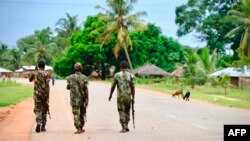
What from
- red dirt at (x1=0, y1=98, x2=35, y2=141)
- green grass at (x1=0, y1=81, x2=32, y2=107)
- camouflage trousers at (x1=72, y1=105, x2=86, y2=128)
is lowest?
red dirt at (x1=0, y1=98, x2=35, y2=141)

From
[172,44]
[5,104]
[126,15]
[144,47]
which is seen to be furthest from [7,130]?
[172,44]

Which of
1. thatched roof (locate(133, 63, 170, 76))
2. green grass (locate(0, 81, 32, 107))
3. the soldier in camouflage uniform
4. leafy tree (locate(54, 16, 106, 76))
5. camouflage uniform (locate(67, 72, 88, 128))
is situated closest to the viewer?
camouflage uniform (locate(67, 72, 88, 128))

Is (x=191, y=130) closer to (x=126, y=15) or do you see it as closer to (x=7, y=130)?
(x=7, y=130)

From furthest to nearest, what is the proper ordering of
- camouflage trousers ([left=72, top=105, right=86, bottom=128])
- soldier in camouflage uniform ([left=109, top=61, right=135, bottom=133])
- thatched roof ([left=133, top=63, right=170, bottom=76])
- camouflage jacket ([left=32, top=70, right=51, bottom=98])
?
1. thatched roof ([left=133, top=63, right=170, bottom=76])
2. soldier in camouflage uniform ([left=109, top=61, right=135, bottom=133])
3. camouflage jacket ([left=32, top=70, right=51, bottom=98])
4. camouflage trousers ([left=72, top=105, right=86, bottom=128])

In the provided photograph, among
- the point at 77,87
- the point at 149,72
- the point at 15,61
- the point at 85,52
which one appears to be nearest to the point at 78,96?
the point at 77,87

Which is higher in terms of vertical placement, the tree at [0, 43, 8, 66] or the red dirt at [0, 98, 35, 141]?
the tree at [0, 43, 8, 66]

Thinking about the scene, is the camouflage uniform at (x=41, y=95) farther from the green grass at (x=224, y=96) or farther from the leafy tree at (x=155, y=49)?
the leafy tree at (x=155, y=49)

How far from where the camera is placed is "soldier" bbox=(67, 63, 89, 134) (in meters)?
12.9

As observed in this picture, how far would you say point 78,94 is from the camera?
1298 centimetres

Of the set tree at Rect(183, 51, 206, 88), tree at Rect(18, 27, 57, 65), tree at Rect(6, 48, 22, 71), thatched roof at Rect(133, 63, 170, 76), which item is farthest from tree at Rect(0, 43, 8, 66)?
tree at Rect(183, 51, 206, 88)

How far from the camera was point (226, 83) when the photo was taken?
132ft

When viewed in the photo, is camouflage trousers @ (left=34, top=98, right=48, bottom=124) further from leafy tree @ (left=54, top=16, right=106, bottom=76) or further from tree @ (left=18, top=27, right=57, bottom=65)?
tree @ (left=18, top=27, right=57, bottom=65)

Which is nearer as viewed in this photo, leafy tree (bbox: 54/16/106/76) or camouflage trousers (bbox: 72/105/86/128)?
camouflage trousers (bbox: 72/105/86/128)

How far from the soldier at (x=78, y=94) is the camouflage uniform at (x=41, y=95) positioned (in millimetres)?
682
